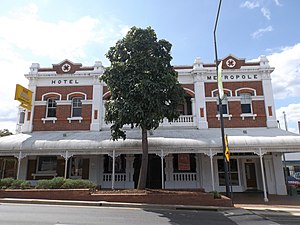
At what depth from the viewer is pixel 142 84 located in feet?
39.5

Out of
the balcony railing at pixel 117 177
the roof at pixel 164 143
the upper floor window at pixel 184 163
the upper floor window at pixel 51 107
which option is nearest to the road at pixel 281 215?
the roof at pixel 164 143

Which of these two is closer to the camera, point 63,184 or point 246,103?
point 63,184

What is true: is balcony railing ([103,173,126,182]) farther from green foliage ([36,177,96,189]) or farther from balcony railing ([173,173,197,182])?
green foliage ([36,177,96,189])

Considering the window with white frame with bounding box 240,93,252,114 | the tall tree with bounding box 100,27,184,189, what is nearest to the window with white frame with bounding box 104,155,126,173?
the tall tree with bounding box 100,27,184,189

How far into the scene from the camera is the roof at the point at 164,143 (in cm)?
1364

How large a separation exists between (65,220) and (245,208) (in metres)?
7.72

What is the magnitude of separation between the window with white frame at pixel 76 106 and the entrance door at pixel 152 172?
5.61 m

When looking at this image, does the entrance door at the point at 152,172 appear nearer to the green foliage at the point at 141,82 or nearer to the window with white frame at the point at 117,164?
the window with white frame at the point at 117,164

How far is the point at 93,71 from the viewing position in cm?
1848

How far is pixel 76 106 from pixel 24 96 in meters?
3.65

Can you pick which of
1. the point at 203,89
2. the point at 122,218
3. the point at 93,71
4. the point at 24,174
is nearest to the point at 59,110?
the point at 93,71

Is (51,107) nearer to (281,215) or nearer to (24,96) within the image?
(24,96)

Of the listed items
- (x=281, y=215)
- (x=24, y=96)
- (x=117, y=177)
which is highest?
(x=24, y=96)

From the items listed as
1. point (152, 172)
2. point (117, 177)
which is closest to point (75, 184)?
point (117, 177)
